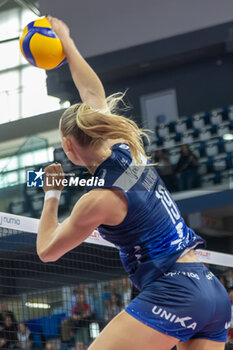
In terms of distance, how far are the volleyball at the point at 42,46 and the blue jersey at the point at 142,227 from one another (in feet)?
4.44

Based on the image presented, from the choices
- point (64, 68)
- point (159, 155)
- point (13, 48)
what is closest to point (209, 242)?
point (159, 155)

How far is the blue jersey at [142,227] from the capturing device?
2.39m

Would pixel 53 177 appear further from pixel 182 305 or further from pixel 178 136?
pixel 178 136

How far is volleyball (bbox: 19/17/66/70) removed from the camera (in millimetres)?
3668

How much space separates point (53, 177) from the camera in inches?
103

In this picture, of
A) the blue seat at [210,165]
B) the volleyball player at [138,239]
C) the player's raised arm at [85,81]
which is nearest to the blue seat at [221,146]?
the blue seat at [210,165]

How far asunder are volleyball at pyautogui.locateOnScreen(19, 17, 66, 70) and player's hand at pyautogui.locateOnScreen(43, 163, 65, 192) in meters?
1.21

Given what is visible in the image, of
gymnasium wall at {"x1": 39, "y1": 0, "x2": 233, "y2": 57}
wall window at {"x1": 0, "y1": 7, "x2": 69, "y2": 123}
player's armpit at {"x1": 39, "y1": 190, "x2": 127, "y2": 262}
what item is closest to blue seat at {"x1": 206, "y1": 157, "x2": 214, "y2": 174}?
wall window at {"x1": 0, "y1": 7, "x2": 69, "y2": 123}

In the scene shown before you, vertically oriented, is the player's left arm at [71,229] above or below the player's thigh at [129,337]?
above

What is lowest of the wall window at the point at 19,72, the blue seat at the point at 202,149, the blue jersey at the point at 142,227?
the blue jersey at the point at 142,227

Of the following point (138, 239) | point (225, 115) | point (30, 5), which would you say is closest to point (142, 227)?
point (138, 239)

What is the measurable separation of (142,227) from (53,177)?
48 centimetres

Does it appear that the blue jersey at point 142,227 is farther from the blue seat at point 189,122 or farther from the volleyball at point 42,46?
the blue seat at point 189,122

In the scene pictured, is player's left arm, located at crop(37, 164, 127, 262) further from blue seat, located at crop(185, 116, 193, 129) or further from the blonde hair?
blue seat, located at crop(185, 116, 193, 129)
